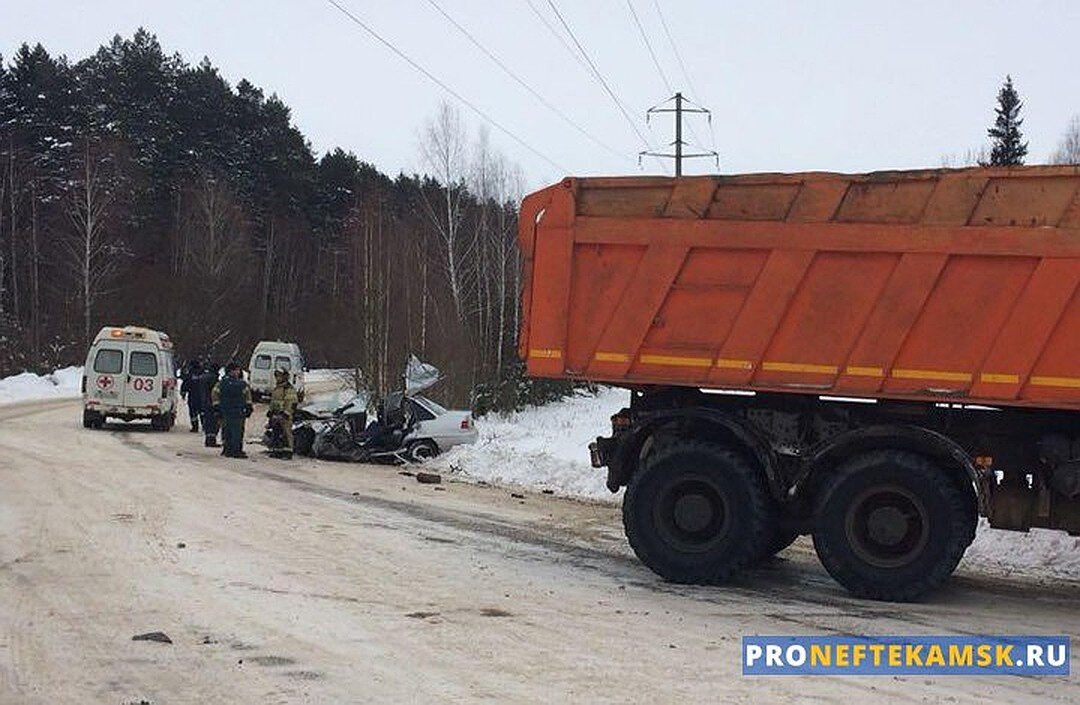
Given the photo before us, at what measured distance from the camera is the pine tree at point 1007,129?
56.8 meters

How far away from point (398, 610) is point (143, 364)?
17.5m

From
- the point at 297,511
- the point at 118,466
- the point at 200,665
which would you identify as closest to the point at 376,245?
the point at 118,466

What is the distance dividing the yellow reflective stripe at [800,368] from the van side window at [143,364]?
1788cm

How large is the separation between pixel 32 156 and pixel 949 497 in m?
61.0

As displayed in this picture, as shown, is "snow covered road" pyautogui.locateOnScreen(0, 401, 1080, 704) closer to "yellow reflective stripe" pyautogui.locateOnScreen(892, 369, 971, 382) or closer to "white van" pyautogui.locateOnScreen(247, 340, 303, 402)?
"yellow reflective stripe" pyautogui.locateOnScreen(892, 369, 971, 382)

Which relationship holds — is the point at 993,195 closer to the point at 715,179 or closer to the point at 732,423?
the point at 715,179

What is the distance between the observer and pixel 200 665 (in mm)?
5621

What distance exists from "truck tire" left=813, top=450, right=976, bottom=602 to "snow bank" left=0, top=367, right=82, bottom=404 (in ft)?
101

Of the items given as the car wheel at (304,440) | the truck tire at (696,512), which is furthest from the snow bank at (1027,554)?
the car wheel at (304,440)

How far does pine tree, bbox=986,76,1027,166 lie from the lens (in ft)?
186

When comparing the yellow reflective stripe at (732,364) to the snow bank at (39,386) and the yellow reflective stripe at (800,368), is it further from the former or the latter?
the snow bank at (39,386)

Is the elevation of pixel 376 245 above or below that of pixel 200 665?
above

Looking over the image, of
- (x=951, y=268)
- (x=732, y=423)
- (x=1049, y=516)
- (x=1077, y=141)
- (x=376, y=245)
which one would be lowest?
(x=1049, y=516)

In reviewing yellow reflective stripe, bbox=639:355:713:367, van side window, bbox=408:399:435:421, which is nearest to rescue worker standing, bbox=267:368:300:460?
van side window, bbox=408:399:435:421
